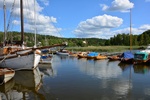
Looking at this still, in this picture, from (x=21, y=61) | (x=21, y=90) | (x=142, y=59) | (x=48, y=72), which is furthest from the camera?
(x=142, y=59)

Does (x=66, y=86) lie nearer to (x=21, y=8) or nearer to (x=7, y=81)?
(x=7, y=81)

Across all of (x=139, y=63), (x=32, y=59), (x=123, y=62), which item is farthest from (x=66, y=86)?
(x=123, y=62)

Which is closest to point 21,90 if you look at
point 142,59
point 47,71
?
point 47,71

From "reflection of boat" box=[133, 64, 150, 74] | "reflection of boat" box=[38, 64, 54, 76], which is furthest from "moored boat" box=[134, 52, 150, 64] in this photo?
"reflection of boat" box=[38, 64, 54, 76]

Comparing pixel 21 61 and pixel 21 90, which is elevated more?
pixel 21 61

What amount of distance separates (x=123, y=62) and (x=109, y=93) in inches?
1274

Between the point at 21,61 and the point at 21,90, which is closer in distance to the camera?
the point at 21,90

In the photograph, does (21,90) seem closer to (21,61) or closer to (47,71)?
(21,61)

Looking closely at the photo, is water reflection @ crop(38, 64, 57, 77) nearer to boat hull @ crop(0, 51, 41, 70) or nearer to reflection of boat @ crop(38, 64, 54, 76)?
reflection of boat @ crop(38, 64, 54, 76)

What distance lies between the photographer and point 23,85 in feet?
83.9

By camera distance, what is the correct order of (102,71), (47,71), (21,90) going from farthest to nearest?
(102,71)
(47,71)
(21,90)

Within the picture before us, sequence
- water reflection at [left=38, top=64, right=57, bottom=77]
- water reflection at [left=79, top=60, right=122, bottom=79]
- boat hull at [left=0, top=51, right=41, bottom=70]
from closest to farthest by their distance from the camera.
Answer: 1. water reflection at [left=79, top=60, right=122, bottom=79]
2. water reflection at [left=38, top=64, right=57, bottom=77]
3. boat hull at [left=0, top=51, right=41, bottom=70]

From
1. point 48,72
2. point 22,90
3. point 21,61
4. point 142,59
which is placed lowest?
point 22,90

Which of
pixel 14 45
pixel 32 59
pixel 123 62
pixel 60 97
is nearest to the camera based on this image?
pixel 60 97
